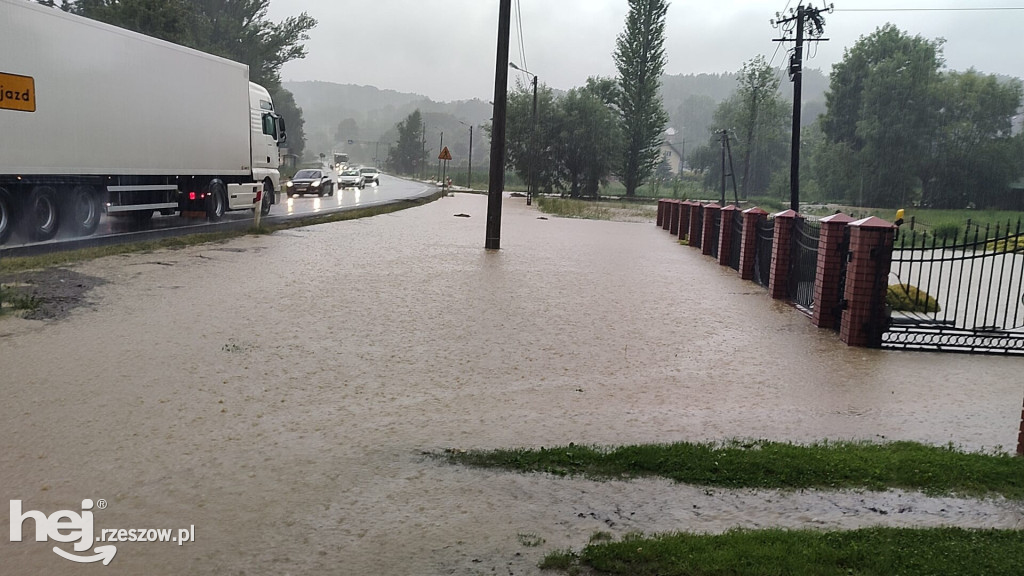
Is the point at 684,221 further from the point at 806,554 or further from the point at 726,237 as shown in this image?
the point at 806,554

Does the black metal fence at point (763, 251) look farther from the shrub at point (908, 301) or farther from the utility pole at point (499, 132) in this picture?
the utility pole at point (499, 132)

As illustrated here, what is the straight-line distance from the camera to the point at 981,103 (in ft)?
237

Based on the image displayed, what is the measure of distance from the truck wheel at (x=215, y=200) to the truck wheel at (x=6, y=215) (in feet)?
25.9

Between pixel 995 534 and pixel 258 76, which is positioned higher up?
pixel 258 76

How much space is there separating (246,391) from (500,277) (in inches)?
359

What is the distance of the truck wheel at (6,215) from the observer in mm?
16734

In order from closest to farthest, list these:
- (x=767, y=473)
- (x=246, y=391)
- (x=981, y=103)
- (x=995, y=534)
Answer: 1. (x=995, y=534)
2. (x=767, y=473)
3. (x=246, y=391)
4. (x=981, y=103)

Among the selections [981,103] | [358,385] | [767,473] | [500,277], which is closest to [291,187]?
[500,277]

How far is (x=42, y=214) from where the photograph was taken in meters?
18.0

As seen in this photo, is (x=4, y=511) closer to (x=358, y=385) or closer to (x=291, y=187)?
(x=358, y=385)

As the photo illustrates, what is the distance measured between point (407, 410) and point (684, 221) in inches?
966

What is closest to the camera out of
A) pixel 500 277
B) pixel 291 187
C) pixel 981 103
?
pixel 500 277

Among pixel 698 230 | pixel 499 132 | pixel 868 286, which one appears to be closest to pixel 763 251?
pixel 868 286

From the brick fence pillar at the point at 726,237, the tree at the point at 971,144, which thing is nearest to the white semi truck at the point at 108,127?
the brick fence pillar at the point at 726,237
